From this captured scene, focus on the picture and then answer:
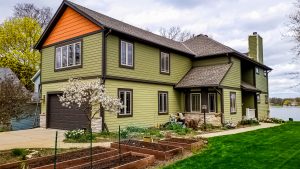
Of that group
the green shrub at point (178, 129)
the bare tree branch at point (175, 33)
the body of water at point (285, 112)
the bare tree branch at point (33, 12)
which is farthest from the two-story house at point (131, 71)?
the bare tree branch at point (33, 12)

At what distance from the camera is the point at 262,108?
26.9 meters

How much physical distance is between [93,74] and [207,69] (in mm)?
Result: 9607

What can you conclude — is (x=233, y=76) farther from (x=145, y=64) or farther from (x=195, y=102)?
(x=145, y=64)

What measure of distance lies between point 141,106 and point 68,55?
5.57 metres

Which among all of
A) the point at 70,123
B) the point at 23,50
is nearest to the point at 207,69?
the point at 70,123

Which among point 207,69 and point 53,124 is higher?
point 207,69

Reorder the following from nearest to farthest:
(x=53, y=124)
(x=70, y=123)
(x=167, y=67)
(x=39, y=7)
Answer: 1. (x=70, y=123)
2. (x=53, y=124)
3. (x=167, y=67)
4. (x=39, y=7)

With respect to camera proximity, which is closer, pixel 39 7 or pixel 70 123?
pixel 70 123

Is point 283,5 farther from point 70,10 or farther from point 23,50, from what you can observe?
point 23,50

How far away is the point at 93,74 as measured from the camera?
14.9 m

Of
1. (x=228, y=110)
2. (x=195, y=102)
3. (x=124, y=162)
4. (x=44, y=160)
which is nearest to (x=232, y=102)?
(x=228, y=110)

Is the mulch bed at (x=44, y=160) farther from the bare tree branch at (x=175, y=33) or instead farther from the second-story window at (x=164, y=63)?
the bare tree branch at (x=175, y=33)

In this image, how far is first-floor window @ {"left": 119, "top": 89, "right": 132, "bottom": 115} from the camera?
1528cm

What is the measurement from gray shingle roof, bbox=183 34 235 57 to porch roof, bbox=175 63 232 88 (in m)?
1.19
